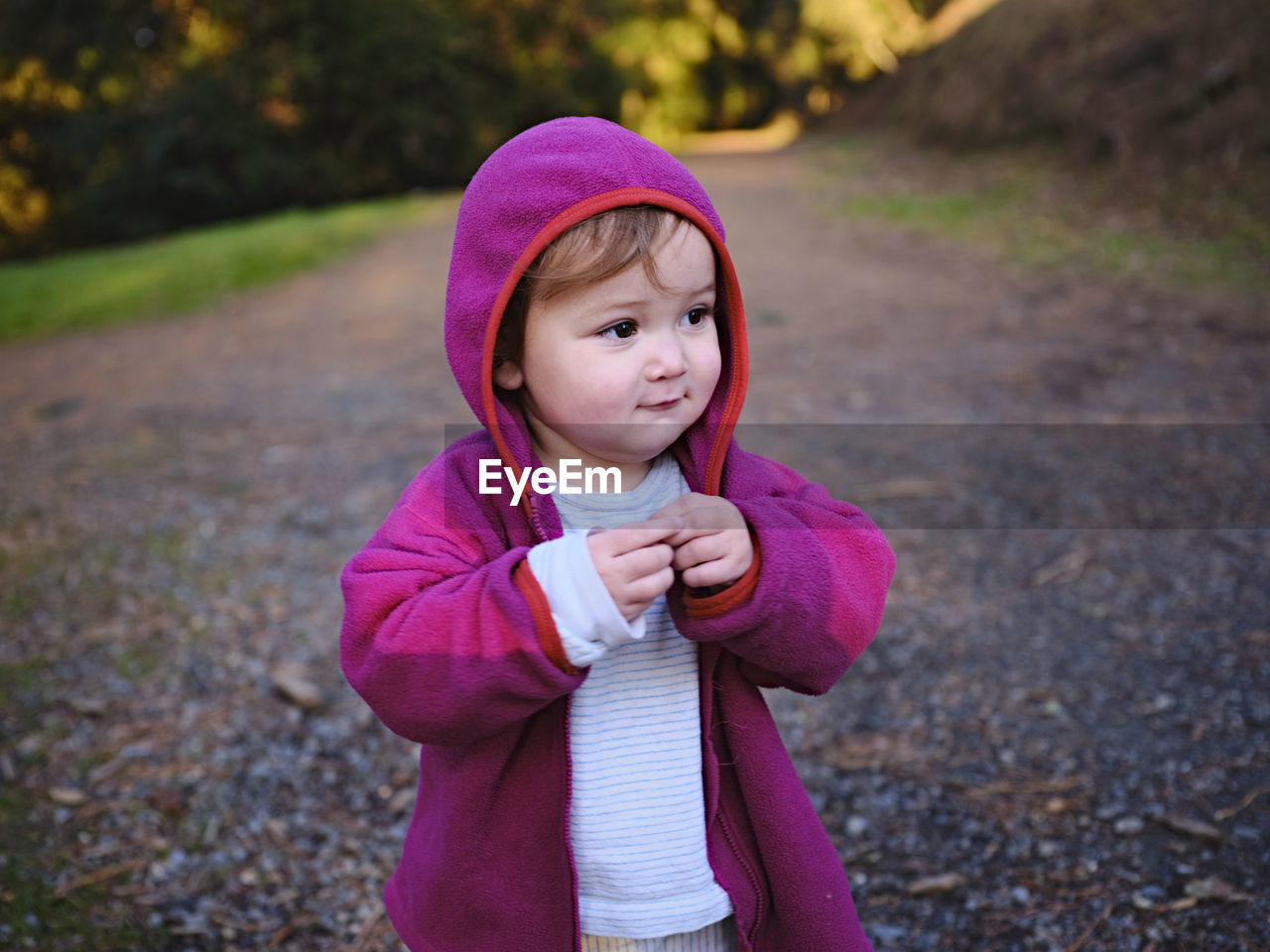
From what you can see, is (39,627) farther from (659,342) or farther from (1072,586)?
(1072,586)

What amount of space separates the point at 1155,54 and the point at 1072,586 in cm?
888

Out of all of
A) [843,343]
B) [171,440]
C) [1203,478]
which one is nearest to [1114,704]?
[1203,478]

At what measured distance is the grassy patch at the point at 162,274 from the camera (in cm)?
852

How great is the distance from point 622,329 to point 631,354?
4cm

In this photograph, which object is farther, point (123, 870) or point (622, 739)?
point (123, 870)

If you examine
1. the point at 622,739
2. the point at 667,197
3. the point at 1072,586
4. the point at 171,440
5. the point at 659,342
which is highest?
the point at 667,197

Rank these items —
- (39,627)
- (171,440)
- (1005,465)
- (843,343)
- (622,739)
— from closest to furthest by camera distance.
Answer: (622,739), (39,627), (1005,465), (171,440), (843,343)

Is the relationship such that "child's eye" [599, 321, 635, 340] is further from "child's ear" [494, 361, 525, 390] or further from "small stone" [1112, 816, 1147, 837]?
"small stone" [1112, 816, 1147, 837]

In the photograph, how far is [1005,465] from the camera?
4.35m

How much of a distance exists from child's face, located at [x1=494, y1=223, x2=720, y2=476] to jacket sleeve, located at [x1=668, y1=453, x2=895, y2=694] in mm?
183

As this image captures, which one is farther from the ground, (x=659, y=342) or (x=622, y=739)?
(x=659, y=342)

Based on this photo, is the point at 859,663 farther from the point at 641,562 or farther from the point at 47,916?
the point at 47,916

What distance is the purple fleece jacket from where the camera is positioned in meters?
1.22

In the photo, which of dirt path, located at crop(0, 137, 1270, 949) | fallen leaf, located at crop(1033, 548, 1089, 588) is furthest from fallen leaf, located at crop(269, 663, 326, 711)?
fallen leaf, located at crop(1033, 548, 1089, 588)
